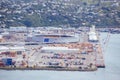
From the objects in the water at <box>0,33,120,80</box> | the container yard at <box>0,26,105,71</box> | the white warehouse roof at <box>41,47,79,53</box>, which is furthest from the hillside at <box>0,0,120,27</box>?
the water at <box>0,33,120,80</box>

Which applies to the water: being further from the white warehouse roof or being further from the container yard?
the white warehouse roof

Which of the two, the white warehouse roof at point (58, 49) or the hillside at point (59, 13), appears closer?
the white warehouse roof at point (58, 49)

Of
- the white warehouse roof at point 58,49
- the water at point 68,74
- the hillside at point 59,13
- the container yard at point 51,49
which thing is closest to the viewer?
the water at point 68,74

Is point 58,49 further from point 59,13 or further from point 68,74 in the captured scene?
point 59,13

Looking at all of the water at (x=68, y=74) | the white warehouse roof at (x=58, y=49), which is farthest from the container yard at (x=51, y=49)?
the water at (x=68, y=74)

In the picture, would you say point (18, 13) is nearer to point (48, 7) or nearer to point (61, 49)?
point (48, 7)

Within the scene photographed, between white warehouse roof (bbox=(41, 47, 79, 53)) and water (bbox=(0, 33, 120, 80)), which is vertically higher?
white warehouse roof (bbox=(41, 47, 79, 53))

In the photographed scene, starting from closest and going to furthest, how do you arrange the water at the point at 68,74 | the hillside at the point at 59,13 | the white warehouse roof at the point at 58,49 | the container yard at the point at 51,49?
the water at the point at 68,74, the container yard at the point at 51,49, the white warehouse roof at the point at 58,49, the hillside at the point at 59,13

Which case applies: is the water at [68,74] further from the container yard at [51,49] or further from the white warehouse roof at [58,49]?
the white warehouse roof at [58,49]

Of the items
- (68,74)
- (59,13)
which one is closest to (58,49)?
(68,74)
